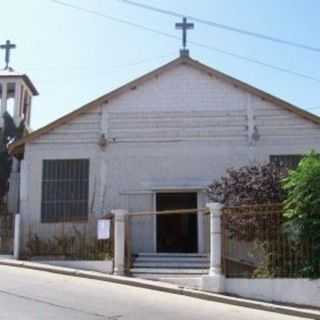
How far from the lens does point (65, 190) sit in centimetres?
2031

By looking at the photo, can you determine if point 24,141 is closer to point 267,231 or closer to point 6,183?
point 6,183

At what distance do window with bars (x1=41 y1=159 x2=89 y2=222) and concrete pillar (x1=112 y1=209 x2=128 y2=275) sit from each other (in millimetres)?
3893

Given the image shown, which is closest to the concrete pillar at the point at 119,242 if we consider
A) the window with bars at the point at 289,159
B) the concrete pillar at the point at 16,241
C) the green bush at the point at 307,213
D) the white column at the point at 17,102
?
the concrete pillar at the point at 16,241

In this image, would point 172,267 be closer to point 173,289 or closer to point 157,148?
point 173,289

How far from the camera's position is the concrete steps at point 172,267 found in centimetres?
1470

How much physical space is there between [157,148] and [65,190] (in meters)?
3.22

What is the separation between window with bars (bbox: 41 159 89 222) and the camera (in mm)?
20141

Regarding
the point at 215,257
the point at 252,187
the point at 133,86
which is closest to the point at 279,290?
the point at 215,257

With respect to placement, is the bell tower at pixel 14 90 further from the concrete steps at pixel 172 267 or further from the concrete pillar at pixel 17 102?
the concrete steps at pixel 172 267

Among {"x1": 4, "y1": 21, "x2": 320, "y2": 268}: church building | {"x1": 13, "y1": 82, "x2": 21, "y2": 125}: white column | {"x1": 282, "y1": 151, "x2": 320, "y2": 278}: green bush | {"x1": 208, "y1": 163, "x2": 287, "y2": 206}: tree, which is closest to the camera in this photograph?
{"x1": 282, "y1": 151, "x2": 320, "y2": 278}: green bush

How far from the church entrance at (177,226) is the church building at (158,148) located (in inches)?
1.3

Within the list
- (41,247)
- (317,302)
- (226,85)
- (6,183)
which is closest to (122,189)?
(41,247)

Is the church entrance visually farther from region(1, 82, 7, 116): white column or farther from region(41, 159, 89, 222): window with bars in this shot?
region(1, 82, 7, 116): white column

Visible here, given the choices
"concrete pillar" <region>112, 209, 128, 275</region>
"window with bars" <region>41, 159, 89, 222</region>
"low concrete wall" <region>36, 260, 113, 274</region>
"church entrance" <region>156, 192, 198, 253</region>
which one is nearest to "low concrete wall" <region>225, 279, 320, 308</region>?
"concrete pillar" <region>112, 209, 128, 275</region>
